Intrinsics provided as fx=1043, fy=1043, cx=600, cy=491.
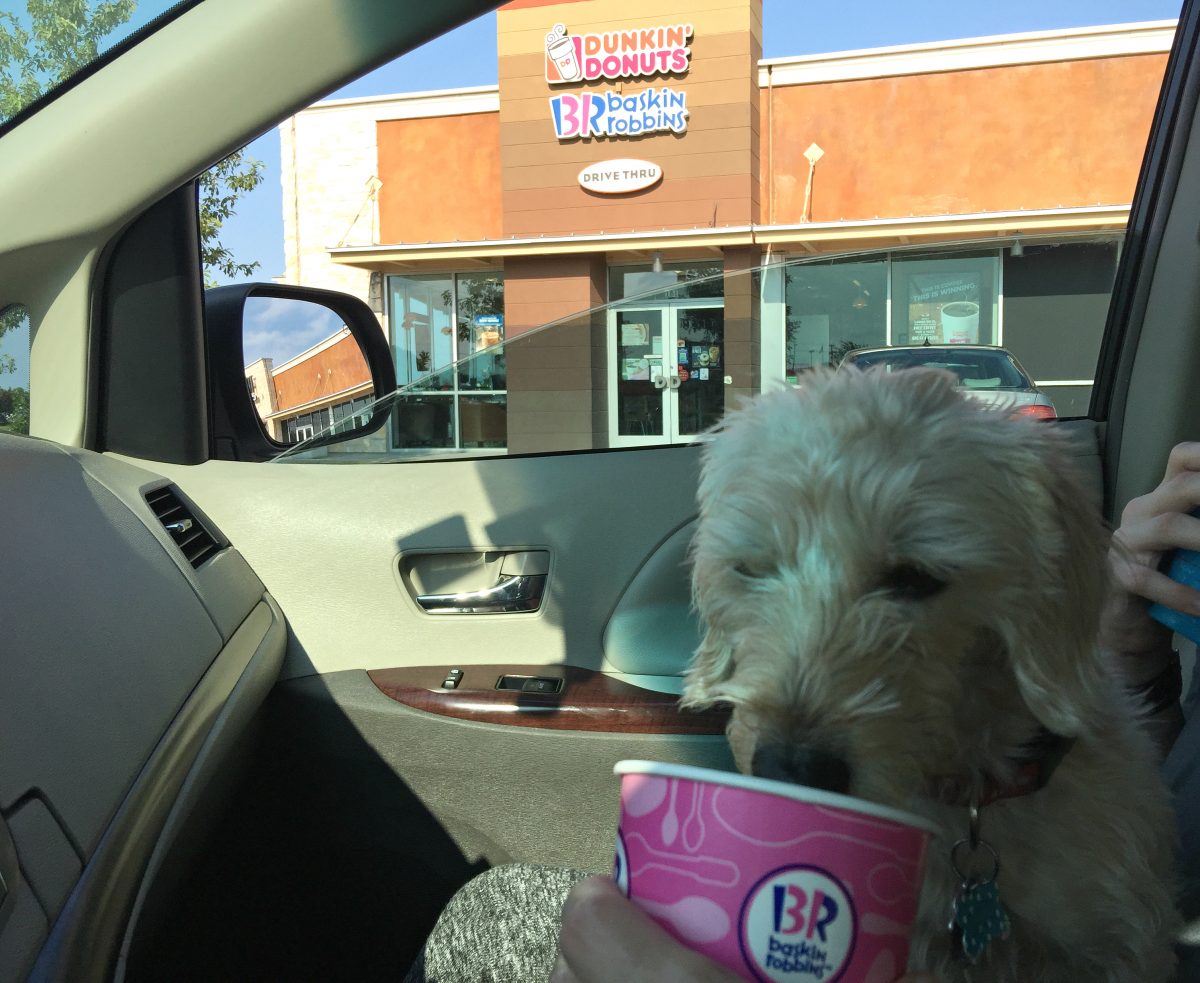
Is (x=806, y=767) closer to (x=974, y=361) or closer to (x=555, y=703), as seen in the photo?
(x=555, y=703)

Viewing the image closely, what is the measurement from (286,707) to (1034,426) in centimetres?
220

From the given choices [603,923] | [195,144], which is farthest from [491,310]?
[603,923]

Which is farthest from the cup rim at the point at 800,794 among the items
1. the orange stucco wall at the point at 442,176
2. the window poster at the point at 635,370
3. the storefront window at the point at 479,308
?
the orange stucco wall at the point at 442,176

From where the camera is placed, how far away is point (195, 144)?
2076 mm

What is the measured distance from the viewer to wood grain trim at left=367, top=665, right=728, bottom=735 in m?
2.84

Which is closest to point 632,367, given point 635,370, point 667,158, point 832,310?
point 635,370

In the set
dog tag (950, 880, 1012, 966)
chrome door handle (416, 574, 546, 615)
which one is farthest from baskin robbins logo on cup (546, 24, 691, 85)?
dog tag (950, 880, 1012, 966)

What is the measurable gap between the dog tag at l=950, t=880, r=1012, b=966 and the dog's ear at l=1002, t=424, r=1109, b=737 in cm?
27

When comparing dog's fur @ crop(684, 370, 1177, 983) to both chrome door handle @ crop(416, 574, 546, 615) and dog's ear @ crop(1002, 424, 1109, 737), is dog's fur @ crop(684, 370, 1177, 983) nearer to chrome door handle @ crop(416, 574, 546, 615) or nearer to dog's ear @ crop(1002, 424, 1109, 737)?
dog's ear @ crop(1002, 424, 1109, 737)

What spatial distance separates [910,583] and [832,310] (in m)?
1.92

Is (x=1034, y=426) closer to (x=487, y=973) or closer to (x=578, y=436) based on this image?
(x=487, y=973)

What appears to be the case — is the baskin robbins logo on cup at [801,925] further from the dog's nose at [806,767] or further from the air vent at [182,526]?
the air vent at [182,526]

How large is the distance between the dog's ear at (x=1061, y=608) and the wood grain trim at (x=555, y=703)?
1208 millimetres

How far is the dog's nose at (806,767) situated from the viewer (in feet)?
4.42
